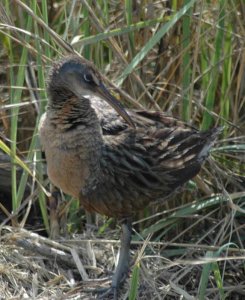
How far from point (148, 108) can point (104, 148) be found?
59 cm

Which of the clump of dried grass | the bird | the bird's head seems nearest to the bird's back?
the bird

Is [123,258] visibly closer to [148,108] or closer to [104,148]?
[104,148]

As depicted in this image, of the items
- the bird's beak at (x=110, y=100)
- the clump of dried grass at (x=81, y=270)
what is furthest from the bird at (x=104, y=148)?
the clump of dried grass at (x=81, y=270)

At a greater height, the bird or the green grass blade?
the green grass blade

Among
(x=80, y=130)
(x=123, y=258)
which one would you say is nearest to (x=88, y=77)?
(x=80, y=130)

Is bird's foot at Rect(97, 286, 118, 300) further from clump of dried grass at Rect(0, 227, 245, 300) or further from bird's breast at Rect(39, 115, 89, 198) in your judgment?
bird's breast at Rect(39, 115, 89, 198)

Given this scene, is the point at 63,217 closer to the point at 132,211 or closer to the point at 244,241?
the point at 132,211

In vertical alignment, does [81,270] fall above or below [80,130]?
below

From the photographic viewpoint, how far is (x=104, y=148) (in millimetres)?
3400

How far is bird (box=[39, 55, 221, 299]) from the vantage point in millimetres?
3383

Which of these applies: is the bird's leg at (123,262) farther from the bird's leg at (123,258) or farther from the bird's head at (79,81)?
the bird's head at (79,81)

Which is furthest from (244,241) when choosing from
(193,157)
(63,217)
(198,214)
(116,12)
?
(116,12)

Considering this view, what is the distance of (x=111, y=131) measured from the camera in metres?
3.48

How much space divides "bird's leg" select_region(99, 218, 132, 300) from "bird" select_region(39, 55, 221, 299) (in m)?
0.02
